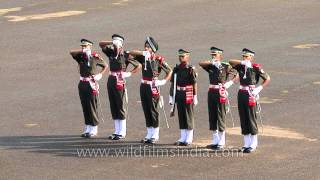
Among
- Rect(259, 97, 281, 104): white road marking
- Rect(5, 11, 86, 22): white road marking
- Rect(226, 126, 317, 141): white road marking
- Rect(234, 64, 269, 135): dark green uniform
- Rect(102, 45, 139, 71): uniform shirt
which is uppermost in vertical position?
Rect(5, 11, 86, 22): white road marking

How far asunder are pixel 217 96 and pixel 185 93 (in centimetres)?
81

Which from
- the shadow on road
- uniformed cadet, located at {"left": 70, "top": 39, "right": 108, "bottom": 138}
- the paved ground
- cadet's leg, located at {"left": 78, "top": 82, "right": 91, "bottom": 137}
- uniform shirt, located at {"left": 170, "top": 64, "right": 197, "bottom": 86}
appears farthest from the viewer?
cadet's leg, located at {"left": 78, "top": 82, "right": 91, "bottom": 137}

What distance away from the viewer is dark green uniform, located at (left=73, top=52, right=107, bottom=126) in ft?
76.3

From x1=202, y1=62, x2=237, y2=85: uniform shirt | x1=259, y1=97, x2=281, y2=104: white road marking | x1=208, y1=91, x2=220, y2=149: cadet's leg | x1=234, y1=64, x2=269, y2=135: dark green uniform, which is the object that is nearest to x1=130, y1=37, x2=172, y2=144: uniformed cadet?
x1=202, y1=62, x2=237, y2=85: uniform shirt

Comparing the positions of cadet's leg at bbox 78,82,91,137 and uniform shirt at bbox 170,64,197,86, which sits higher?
uniform shirt at bbox 170,64,197,86

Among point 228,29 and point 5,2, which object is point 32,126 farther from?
point 5,2

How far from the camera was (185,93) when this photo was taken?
2238 cm

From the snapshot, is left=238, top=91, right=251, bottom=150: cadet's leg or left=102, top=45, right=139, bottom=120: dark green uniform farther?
left=102, top=45, right=139, bottom=120: dark green uniform

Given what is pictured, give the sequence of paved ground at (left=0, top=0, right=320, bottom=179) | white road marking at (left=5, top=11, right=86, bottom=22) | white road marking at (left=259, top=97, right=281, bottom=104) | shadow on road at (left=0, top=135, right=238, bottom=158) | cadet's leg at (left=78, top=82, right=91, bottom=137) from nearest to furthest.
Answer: paved ground at (left=0, top=0, right=320, bottom=179)
shadow on road at (left=0, top=135, right=238, bottom=158)
cadet's leg at (left=78, top=82, right=91, bottom=137)
white road marking at (left=259, top=97, right=281, bottom=104)
white road marking at (left=5, top=11, right=86, bottom=22)

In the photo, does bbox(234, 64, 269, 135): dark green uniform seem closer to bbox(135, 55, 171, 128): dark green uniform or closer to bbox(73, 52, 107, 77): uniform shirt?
bbox(135, 55, 171, 128): dark green uniform

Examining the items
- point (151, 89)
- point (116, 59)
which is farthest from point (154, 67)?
point (116, 59)

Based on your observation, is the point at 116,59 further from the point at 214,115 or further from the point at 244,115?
the point at 244,115

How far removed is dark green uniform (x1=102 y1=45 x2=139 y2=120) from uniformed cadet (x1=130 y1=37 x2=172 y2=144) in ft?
1.05

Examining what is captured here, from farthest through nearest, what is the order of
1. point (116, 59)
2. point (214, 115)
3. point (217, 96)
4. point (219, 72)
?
point (116, 59)
point (214, 115)
point (217, 96)
point (219, 72)
